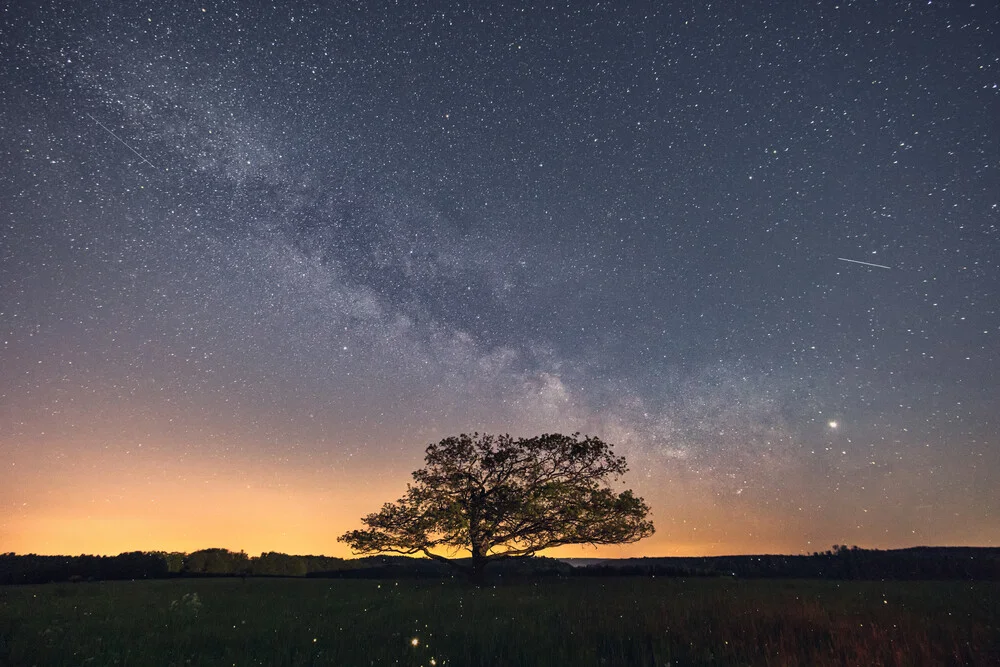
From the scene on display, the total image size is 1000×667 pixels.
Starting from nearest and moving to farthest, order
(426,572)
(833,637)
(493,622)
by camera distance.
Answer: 1. (833,637)
2. (493,622)
3. (426,572)

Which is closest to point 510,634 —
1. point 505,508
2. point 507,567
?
point 505,508

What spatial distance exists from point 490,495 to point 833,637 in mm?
19513

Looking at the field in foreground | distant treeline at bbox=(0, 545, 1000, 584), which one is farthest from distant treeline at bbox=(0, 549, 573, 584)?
the field in foreground

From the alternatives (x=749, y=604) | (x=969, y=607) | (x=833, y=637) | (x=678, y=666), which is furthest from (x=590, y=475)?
(x=678, y=666)

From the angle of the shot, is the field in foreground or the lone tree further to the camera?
the lone tree

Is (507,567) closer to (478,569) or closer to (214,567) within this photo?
(478,569)

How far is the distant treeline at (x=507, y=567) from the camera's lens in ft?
109

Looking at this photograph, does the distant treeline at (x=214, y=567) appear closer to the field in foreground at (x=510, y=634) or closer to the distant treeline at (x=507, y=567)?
the distant treeline at (x=507, y=567)

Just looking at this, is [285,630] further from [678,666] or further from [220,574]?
[220,574]

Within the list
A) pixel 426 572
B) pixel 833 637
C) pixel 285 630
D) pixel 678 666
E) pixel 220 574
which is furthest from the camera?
pixel 220 574

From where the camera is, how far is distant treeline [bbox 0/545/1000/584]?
33375 mm

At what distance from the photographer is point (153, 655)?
7.87 metres

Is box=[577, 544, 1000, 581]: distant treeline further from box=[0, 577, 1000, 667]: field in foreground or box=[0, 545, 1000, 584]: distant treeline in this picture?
box=[0, 577, 1000, 667]: field in foreground

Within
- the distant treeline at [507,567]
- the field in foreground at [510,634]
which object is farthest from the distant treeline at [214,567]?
the field in foreground at [510,634]
